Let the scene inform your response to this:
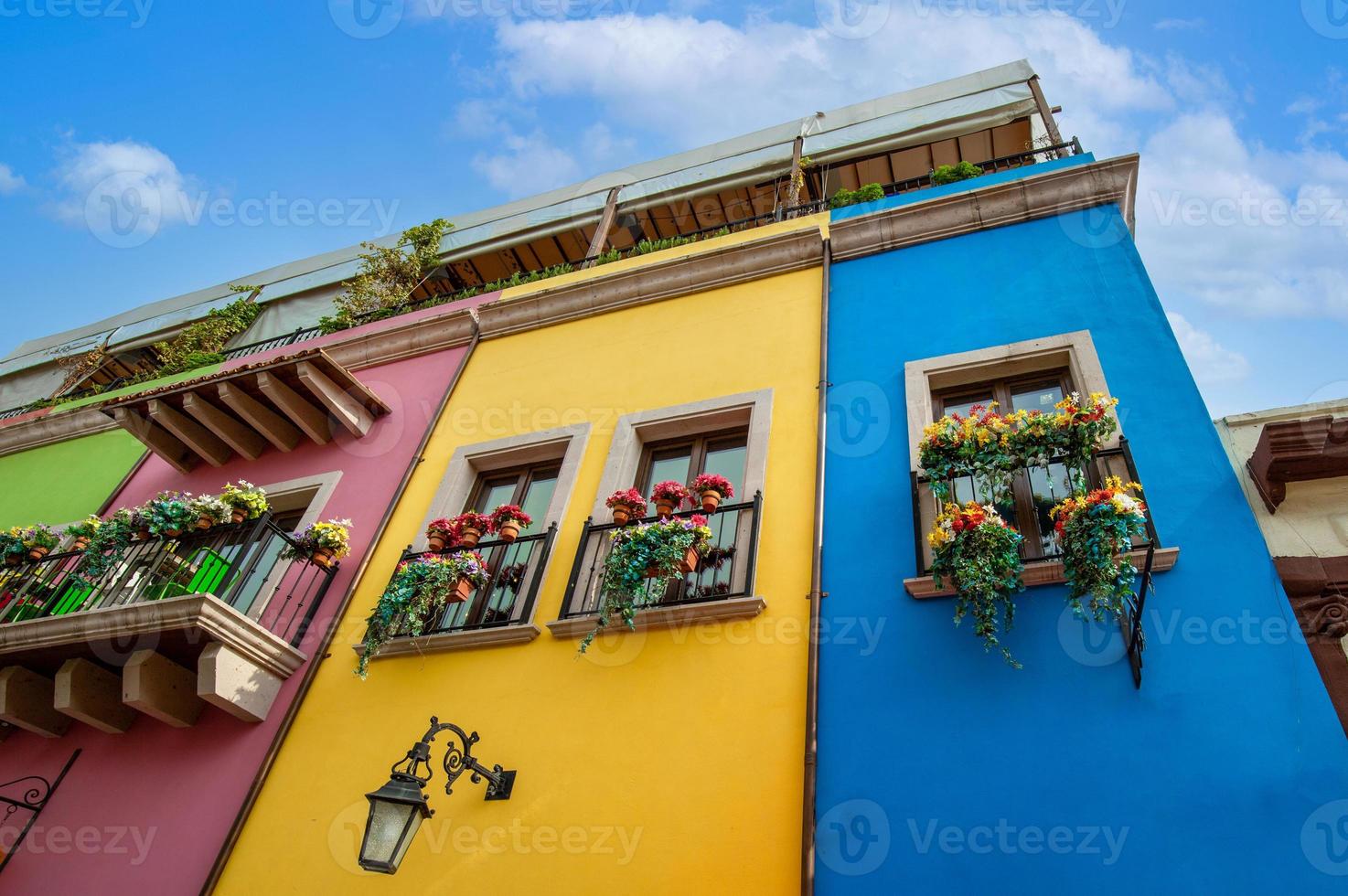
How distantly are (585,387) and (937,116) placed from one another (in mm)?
6377

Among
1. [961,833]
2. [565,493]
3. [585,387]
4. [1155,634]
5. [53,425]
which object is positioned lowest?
[961,833]

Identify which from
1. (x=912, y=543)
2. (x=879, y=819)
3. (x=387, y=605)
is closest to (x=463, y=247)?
(x=387, y=605)

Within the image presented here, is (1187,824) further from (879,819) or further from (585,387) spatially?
(585,387)

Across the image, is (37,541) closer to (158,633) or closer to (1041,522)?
(158,633)

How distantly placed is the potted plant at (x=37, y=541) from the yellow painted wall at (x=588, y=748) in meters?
3.92

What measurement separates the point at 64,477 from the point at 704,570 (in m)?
10.6

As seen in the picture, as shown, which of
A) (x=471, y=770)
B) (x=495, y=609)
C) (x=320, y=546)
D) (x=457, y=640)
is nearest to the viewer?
(x=471, y=770)

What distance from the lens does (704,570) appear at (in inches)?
255

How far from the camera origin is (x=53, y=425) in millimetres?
12859

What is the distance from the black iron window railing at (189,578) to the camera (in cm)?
764

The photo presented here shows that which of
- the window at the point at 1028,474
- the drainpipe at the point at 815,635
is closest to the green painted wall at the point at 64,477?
the drainpipe at the point at 815,635

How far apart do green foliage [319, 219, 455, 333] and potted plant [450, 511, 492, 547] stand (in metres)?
6.54

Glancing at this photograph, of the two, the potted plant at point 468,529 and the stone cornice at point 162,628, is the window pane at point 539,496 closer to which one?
the potted plant at point 468,529

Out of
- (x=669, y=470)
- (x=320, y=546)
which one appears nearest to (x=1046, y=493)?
(x=669, y=470)
